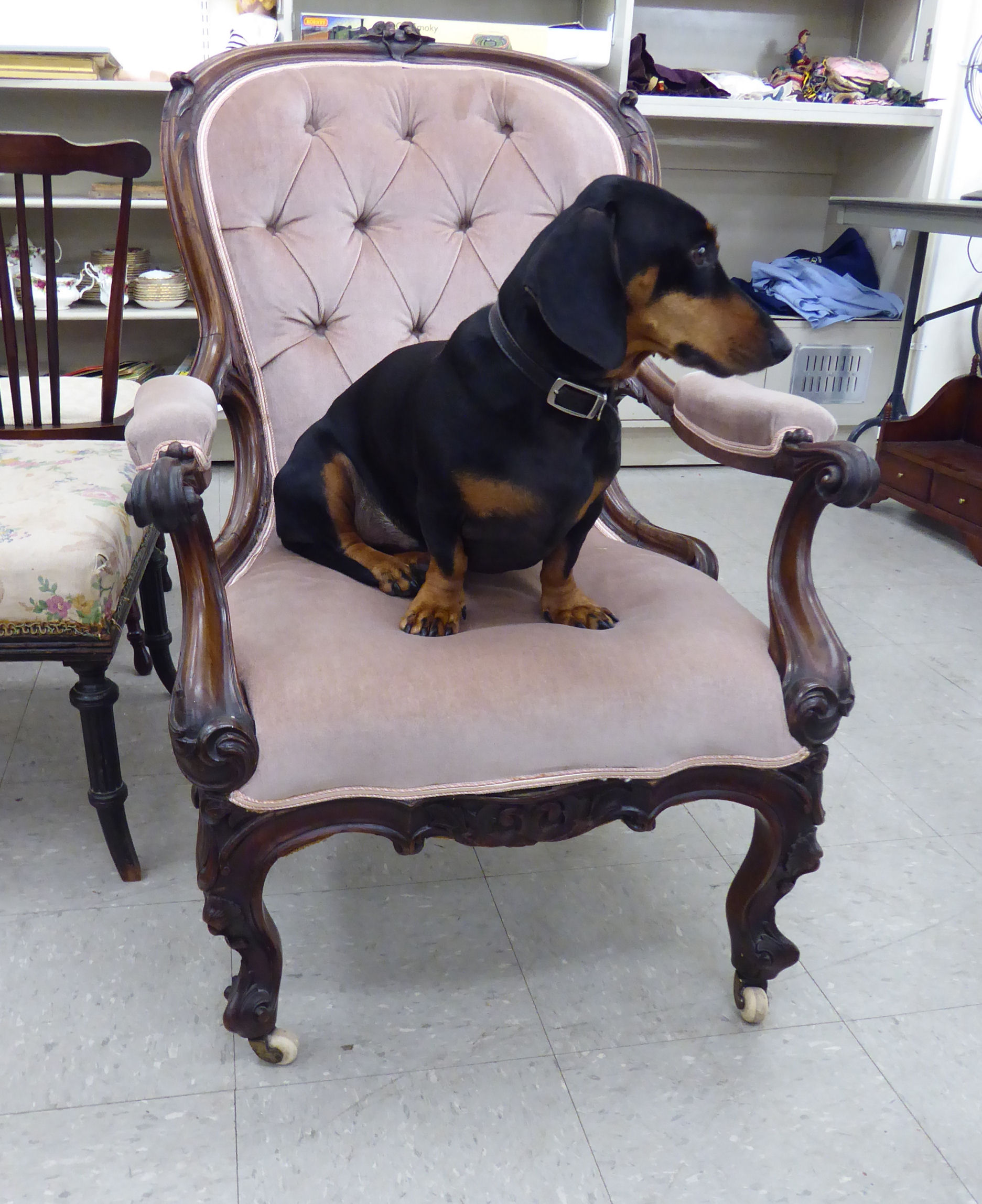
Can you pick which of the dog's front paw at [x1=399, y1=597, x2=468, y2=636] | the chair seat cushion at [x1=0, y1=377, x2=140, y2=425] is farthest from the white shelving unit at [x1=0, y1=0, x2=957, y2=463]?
the dog's front paw at [x1=399, y1=597, x2=468, y2=636]

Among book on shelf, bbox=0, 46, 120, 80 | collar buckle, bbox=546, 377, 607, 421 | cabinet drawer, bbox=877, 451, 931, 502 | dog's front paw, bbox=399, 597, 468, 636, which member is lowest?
cabinet drawer, bbox=877, 451, 931, 502

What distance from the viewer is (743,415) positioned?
1096mm

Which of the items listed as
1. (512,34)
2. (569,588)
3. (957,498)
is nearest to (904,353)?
(957,498)

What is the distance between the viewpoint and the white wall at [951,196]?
9.89 ft

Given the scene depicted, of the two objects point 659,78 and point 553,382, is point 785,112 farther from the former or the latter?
point 553,382

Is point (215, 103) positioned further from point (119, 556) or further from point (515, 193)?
point (119, 556)

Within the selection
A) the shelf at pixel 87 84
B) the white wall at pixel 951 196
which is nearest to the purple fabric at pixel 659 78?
the white wall at pixel 951 196

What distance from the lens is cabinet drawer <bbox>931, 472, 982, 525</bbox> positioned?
258 centimetres

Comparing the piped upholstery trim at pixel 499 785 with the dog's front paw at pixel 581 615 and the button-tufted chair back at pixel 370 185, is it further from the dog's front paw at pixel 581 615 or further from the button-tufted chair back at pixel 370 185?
the button-tufted chair back at pixel 370 185

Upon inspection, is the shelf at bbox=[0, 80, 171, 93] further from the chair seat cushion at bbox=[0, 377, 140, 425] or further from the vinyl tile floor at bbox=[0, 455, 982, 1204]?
the vinyl tile floor at bbox=[0, 455, 982, 1204]

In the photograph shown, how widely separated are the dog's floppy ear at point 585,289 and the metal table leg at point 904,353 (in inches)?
90.8

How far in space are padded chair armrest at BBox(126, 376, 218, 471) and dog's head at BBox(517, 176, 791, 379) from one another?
1.15 ft

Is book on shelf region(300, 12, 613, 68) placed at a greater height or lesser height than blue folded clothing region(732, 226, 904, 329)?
greater

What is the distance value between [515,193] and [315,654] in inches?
34.2
